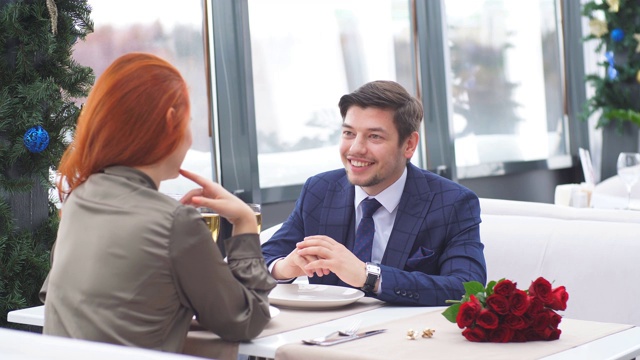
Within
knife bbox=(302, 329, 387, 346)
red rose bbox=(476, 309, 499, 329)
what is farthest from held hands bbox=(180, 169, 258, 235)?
red rose bbox=(476, 309, 499, 329)

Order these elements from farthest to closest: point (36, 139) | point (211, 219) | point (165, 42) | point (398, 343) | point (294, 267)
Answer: point (165, 42) < point (36, 139) < point (294, 267) < point (211, 219) < point (398, 343)

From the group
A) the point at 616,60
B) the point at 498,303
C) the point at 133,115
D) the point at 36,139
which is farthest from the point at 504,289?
the point at 616,60

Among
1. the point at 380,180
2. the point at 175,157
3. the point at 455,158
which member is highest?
the point at 175,157

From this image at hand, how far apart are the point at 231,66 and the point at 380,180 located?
292 centimetres

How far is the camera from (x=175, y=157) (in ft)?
5.70

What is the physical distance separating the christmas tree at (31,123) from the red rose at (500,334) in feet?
5.66

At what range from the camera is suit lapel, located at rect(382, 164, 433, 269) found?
8.30 ft

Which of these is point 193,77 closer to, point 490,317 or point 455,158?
point 455,158

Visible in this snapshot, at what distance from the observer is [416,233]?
2.53 metres

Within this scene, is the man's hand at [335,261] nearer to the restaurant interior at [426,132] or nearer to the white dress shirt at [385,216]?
the restaurant interior at [426,132]

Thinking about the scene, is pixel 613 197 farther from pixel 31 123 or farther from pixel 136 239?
pixel 136 239

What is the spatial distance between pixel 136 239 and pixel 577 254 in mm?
1668

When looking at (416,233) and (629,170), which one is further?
(629,170)

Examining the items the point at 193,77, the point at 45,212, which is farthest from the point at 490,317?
the point at 193,77
